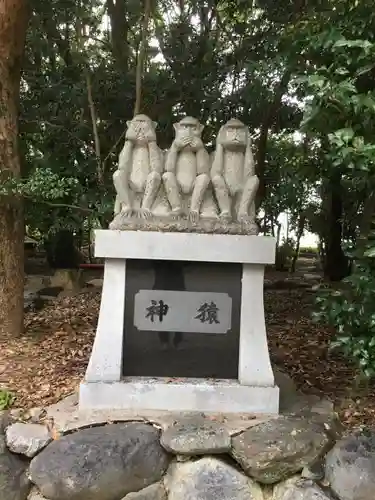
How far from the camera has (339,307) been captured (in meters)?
3.31

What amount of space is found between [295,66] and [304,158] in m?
1.95

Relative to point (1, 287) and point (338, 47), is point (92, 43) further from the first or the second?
point (338, 47)

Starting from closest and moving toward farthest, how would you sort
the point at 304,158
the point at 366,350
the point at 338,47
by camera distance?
1. the point at 338,47
2. the point at 366,350
3. the point at 304,158

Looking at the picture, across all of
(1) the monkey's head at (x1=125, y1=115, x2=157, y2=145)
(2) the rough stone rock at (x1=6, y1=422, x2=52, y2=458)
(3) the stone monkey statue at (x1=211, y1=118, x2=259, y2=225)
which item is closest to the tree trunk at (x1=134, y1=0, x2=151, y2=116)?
(1) the monkey's head at (x1=125, y1=115, x2=157, y2=145)

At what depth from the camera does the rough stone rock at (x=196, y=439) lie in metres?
3.11

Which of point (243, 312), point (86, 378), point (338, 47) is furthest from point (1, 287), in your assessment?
point (338, 47)

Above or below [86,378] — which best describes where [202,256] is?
above

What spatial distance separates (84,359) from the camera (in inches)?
178

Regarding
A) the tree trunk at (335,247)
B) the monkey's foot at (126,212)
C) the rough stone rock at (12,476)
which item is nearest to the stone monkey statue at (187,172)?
the monkey's foot at (126,212)

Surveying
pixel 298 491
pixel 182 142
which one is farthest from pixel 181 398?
pixel 182 142

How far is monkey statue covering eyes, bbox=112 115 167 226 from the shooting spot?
3.59 metres

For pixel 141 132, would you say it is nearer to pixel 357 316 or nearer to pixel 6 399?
pixel 357 316

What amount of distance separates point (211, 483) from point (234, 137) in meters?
2.28

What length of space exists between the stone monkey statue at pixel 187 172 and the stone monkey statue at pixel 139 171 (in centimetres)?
9
